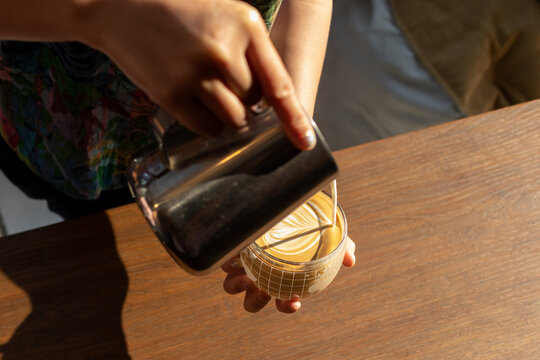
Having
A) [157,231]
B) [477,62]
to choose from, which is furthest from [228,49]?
[477,62]

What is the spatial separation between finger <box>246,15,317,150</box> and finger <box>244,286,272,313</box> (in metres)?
0.26

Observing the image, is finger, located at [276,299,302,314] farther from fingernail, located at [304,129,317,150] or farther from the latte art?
fingernail, located at [304,129,317,150]

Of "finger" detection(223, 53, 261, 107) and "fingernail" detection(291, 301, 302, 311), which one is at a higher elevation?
"finger" detection(223, 53, 261, 107)

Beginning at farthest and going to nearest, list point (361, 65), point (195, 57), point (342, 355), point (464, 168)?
point (361, 65), point (464, 168), point (342, 355), point (195, 57)

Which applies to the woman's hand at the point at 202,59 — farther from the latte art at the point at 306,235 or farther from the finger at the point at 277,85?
the latte art at the point at 306,235

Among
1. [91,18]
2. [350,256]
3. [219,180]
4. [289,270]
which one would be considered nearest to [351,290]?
[350,256]

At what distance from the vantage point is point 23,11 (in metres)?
0.38

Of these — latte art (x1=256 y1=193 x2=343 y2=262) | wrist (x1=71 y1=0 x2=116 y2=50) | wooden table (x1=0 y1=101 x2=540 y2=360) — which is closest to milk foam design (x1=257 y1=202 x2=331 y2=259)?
latte art (x1=256 y1=193 x2=343 y2=262)

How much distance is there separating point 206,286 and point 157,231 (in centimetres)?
24

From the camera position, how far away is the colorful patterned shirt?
2.17ft

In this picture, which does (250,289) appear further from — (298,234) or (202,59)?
(202,59)

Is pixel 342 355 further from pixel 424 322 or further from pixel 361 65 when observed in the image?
pixel 361 65

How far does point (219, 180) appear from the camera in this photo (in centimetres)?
35

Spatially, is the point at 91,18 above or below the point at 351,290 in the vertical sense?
above
